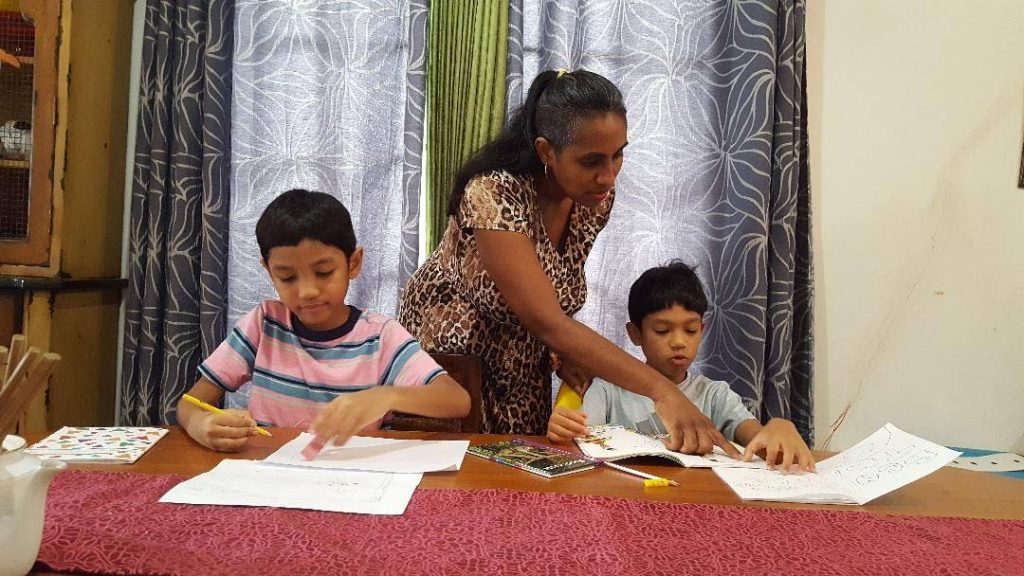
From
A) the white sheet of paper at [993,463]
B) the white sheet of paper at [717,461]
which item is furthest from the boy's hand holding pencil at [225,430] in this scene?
the white sheet of paper at [993,463]

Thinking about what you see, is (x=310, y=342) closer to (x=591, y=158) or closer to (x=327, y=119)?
(x=591, y=158)

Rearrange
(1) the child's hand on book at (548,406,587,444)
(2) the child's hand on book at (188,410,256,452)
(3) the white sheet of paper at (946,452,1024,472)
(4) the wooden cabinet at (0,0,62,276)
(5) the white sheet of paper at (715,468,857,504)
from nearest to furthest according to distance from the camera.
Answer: (5) the white sheet of paper at (715,468,857,504) → (2) the child's hand on book at (188,410,256,452) → (1) the child's hand on book at (548,406,587,444) → (4) the wooden cabinet at (0,0,62,276) → (3) the white sheet of paper at (946,452,1024,472)

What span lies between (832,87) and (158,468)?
2152 millimetres

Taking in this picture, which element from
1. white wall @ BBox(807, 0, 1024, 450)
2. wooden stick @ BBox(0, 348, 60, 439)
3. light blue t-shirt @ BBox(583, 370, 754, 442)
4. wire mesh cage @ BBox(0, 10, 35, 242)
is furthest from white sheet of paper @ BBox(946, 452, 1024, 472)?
wire mesh cage @ BBox(0, 10, 35, 242)

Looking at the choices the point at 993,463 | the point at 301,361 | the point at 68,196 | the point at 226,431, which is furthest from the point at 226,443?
the point at 993,463

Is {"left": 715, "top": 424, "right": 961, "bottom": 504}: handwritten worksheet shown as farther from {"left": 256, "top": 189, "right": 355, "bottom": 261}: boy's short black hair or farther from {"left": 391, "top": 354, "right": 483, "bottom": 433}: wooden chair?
{"left": 256, "top": 189, "right": 355, "bottom": 261}: boy's short black hair

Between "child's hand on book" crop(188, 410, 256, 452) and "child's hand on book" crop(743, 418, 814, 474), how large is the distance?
708 mm

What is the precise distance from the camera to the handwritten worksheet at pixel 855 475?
0.85 m

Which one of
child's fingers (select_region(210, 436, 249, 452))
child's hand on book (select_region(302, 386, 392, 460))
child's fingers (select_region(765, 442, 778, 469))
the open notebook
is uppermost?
child's hand on book (select_region(302, 386, 392, 460))

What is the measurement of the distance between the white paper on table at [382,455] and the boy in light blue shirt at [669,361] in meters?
0.44

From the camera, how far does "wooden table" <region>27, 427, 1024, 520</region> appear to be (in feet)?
2.73

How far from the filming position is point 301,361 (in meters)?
1.29

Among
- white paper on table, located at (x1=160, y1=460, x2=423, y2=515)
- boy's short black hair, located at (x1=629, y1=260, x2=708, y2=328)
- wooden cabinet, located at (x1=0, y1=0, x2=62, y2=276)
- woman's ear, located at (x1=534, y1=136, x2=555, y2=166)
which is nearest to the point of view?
white paper on table, located at (x1=160, y1=460, x2=423, y2=515)

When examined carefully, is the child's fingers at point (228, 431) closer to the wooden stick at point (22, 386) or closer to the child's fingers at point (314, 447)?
the child's fingers at point (314, 447)
